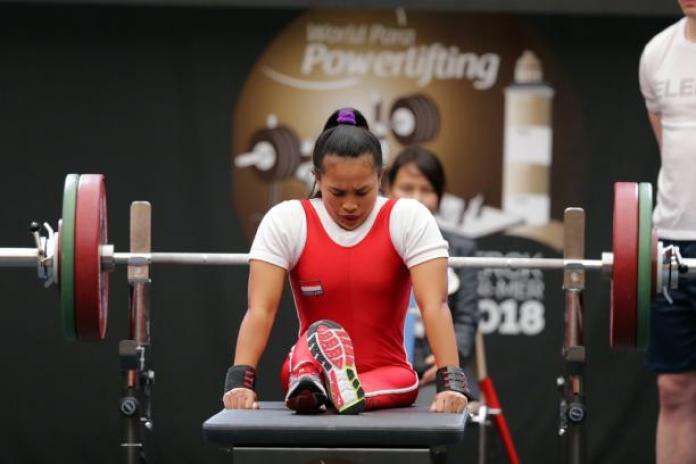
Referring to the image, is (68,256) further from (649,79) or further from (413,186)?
(649,79)

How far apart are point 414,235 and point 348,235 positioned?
19cm

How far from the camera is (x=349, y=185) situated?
4.99m

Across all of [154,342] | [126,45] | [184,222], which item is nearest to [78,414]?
[154,342]

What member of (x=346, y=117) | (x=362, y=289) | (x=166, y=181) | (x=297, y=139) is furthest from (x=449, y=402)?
(x=166, y=181)

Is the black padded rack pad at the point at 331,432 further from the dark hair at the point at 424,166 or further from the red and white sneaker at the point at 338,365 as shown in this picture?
the dark hair at the point at 424,166

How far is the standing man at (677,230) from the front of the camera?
575cm

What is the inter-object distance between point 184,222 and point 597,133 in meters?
1.78

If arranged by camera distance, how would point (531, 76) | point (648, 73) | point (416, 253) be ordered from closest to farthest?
point (416, 253), point (648, 73), point (531, 76)

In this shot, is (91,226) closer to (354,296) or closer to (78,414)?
(354,296)

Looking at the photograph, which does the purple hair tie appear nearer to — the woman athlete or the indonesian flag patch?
the woman athlete

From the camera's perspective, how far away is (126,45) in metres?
7.36

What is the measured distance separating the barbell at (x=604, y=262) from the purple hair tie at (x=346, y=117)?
0.79 m

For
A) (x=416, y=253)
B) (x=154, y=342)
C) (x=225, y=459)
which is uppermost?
(x=416, y=253)

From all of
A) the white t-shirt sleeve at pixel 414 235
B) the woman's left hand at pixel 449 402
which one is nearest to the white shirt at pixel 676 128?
the white t-shirt sleeve at pixel 414 235
